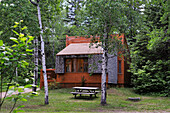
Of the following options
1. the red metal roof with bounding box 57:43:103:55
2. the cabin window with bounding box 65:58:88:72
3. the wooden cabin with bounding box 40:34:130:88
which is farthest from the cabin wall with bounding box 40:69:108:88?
the red metal roof with bounding box 57:43:103:55

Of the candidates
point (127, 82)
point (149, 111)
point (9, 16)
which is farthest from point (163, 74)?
point (9, 16)

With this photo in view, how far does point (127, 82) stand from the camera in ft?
68.7

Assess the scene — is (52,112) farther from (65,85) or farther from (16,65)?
(65,85)

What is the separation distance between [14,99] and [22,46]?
1.99 feet

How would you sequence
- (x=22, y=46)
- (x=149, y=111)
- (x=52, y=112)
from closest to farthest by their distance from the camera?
(x=22, y=46), (x=52, y=112), (x=149, y=111)

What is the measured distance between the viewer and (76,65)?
19.5 m

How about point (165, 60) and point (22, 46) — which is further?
point (165, 60)

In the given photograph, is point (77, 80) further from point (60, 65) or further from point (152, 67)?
point (152, 67)

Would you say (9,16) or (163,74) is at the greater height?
(9,16)

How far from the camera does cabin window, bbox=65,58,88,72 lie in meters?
19.3

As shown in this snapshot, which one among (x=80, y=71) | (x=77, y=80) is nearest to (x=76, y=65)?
(x=80, y=71)

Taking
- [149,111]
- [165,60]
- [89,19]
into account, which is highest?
[89,19]

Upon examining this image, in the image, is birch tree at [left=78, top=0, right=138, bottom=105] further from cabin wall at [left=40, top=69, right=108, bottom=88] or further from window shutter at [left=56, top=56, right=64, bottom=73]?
window shutter at [left=56, top=56, right=64, bottom=73]

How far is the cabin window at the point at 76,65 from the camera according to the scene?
19.3 meters
